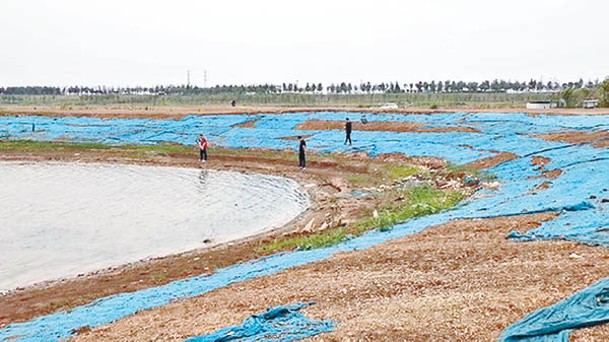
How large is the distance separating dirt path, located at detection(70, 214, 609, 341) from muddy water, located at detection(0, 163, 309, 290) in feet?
21.0

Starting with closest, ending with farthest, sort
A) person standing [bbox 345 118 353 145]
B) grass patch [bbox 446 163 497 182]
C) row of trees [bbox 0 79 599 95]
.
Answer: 1. grass patch [bbox 446 163 497 182]
2. person standing [bbox 345 118 353 145]
3. row of trees [bbox 0 79 599 95]

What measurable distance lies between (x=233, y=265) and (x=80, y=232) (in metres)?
7.20

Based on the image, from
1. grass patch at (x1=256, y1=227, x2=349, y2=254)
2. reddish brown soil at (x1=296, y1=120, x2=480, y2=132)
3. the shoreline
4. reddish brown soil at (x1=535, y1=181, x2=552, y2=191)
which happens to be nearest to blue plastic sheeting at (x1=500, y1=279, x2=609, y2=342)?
grass patch at (x1=256, y1=227, x2=349, y2=254)

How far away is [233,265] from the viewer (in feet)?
48.0

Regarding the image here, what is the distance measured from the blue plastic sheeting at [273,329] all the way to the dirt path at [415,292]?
0.27 meters

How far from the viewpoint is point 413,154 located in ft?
105

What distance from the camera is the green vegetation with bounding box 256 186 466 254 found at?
15734 mm

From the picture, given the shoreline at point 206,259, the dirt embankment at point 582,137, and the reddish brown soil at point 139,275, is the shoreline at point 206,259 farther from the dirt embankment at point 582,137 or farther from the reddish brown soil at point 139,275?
the dirt embankment at point 582,137

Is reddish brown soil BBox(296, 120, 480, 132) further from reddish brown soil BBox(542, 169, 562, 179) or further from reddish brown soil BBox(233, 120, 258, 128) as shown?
reddish brown soil BBox(542, 169, 562, 179)

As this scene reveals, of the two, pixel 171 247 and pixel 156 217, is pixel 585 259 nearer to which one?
pixel 171 247

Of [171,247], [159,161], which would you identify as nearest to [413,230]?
[171,247]

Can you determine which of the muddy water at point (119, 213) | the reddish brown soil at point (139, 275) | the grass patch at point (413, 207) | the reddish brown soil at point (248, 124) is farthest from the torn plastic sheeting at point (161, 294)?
the reddish brown soil at point (248, 124)

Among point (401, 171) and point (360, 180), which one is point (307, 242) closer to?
point (360, 180)

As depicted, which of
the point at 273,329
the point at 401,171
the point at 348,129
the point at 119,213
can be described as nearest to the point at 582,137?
the point at 401,171
